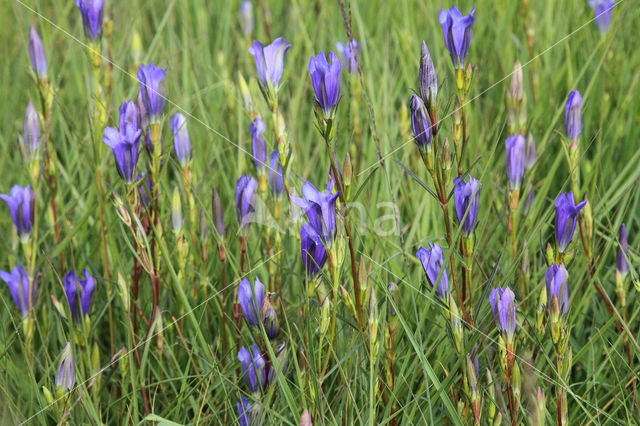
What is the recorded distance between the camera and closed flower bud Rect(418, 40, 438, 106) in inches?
31.6

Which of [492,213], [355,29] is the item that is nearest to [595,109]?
[492,213]

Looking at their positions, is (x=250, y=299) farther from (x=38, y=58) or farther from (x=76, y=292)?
(x=38, y=58)

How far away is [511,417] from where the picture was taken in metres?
0.85

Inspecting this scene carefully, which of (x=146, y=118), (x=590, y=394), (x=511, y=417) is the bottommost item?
(x=590, y=394)

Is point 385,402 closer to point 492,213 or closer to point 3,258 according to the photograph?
point 492,213

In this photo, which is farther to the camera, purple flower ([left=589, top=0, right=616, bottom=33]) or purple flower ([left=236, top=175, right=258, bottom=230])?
purple flower ([left=589, top=0, right=616, bottom=33])

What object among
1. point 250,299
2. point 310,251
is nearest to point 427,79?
point 310,251

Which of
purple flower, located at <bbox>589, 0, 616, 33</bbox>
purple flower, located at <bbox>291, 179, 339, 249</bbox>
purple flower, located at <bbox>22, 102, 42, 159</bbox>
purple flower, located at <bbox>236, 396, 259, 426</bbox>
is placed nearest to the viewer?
purple flower, located at <bbox>291, 179, 339, 249</bbox>

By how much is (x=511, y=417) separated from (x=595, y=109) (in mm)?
1072

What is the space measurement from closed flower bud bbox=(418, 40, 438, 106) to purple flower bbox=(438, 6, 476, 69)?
2.4 inches

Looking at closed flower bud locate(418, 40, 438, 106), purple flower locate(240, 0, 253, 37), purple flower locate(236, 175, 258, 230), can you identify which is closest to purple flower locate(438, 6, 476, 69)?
closed flower bud locate(418, 40, 438, 106)

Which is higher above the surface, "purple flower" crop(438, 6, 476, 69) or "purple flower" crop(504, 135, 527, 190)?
"purple flower" crop(438, 6, 476, 69)

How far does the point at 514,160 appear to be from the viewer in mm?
1051

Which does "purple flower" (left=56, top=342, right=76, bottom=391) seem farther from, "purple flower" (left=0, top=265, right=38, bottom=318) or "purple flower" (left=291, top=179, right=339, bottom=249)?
"purple flower" (left=291, top=179, right=339, bottom=249)
